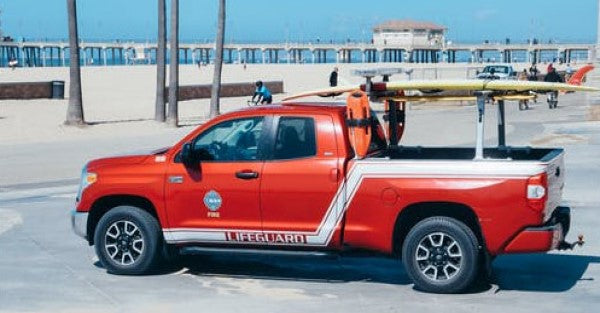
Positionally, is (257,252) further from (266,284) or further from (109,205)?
(109,205)

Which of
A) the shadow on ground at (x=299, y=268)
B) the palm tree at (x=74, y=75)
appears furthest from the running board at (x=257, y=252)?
the palm tree at (x=74, y=75)

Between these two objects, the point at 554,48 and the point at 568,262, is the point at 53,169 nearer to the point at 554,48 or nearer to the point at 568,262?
the point at 568,262

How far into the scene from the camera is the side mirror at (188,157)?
399 inches

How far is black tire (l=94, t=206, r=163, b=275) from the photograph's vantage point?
10.4m

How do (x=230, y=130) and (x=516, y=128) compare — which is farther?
(x=516, y=128)

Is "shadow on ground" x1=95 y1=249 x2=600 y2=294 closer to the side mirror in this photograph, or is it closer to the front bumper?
the front bumper

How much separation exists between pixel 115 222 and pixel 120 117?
1183 inches

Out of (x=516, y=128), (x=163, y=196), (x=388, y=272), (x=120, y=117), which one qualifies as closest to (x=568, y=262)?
(x=388, y=272)

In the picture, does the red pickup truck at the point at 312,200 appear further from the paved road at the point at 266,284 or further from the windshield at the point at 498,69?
the windshield at the point at 498,69

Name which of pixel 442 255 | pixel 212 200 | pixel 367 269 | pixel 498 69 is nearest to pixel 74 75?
pixel 367 269

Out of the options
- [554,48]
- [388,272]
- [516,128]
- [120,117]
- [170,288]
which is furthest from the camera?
[554,48]

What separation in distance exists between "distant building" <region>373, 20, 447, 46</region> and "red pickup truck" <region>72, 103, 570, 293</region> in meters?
165

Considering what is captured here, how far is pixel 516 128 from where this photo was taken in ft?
102

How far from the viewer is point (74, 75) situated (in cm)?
3331
